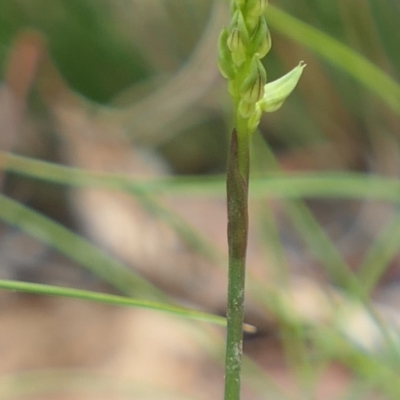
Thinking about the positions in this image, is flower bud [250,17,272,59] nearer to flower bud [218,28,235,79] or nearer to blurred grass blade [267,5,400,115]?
flower bud [218,28,235,79]

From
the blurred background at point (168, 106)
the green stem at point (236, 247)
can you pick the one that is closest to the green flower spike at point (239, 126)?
the green stem at point (236, 247)

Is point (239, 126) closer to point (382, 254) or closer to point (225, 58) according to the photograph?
point (225, 58)

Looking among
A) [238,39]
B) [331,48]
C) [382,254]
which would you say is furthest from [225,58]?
[382,254]

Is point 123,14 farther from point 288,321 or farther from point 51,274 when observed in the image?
point 288,321

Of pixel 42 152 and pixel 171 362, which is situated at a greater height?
pixel 42 152

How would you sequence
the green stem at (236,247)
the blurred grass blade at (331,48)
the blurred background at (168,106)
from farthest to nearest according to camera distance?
the blurred background at (168,106) < the blurred grass blade at (331,48) < the green stem at (236,247)

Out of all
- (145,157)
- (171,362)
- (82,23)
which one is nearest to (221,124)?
(145,157)

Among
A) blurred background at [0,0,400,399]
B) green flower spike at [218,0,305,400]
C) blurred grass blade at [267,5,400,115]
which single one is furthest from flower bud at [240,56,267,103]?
blurred background at [0,0,400,399]

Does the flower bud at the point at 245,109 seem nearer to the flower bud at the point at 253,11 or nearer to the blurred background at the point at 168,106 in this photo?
the flower bud at the point at 253,11
